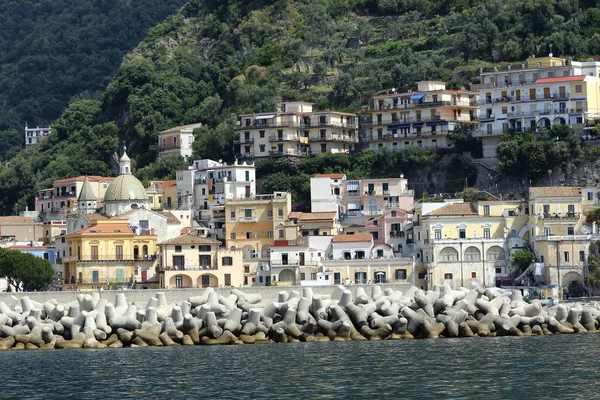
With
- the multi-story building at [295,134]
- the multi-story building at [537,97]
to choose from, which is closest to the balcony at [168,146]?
the multi-story building at [295,134]

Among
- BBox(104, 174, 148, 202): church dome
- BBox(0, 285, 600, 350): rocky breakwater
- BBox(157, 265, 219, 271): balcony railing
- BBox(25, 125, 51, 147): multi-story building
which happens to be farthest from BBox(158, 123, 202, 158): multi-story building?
BBox(0, 285, 600, 350): rocky breakwater

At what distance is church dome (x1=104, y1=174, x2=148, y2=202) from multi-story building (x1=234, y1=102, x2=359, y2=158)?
12.1m

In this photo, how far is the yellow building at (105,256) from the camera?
3543 inches

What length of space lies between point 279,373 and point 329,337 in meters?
12.0

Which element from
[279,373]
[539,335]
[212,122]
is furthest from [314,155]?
[279,373]

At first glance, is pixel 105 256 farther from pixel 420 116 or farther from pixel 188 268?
pixel 420 116

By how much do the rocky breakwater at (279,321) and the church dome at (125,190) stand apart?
95.1 ft

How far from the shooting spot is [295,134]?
362 feet

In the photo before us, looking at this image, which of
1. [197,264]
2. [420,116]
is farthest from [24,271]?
[420,116]

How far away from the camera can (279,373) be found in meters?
54.0

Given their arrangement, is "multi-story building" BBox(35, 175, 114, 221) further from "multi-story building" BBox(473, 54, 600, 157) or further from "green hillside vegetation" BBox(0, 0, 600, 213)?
"multi-story building" BBox(473, 54, 600, 157)

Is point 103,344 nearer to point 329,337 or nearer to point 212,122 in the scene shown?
point 329,337

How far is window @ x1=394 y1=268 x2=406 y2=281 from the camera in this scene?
294 feet

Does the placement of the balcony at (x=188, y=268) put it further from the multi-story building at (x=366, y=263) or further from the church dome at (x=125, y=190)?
the church dome at (x=125, y=190)
